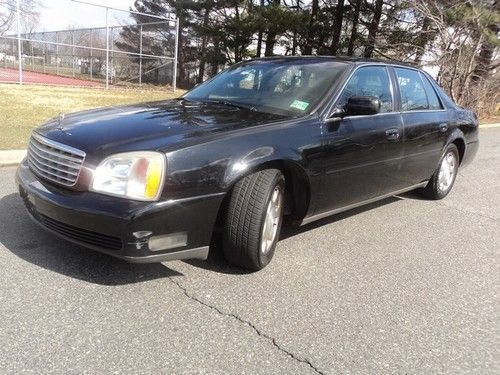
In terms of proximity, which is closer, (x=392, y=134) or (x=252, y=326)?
(x=252, y=326)

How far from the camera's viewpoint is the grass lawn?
7.27 meters

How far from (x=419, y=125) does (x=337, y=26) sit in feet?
→ 62.4

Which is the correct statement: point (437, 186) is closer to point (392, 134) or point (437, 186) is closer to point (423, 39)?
point (392, 134)

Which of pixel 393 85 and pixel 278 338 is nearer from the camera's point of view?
pixel 278 338

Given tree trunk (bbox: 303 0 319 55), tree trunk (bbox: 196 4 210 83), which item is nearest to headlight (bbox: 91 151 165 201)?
tree trunk (bbox: 303 0 319 55)

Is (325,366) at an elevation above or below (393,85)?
below

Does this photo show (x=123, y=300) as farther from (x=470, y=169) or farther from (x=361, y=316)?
(x=470, y=169)

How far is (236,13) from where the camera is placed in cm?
2539

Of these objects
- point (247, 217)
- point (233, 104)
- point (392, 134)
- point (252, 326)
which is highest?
point (233, 104)

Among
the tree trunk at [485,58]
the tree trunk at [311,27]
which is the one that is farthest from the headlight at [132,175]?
the tree trunk at [311,27]

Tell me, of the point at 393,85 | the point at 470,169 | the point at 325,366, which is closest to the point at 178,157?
the point at 325,366

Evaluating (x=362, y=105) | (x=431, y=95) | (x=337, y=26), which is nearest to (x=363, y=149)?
(x=362, y=105)

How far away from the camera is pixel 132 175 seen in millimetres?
2861

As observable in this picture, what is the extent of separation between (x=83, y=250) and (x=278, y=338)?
1.59 m
